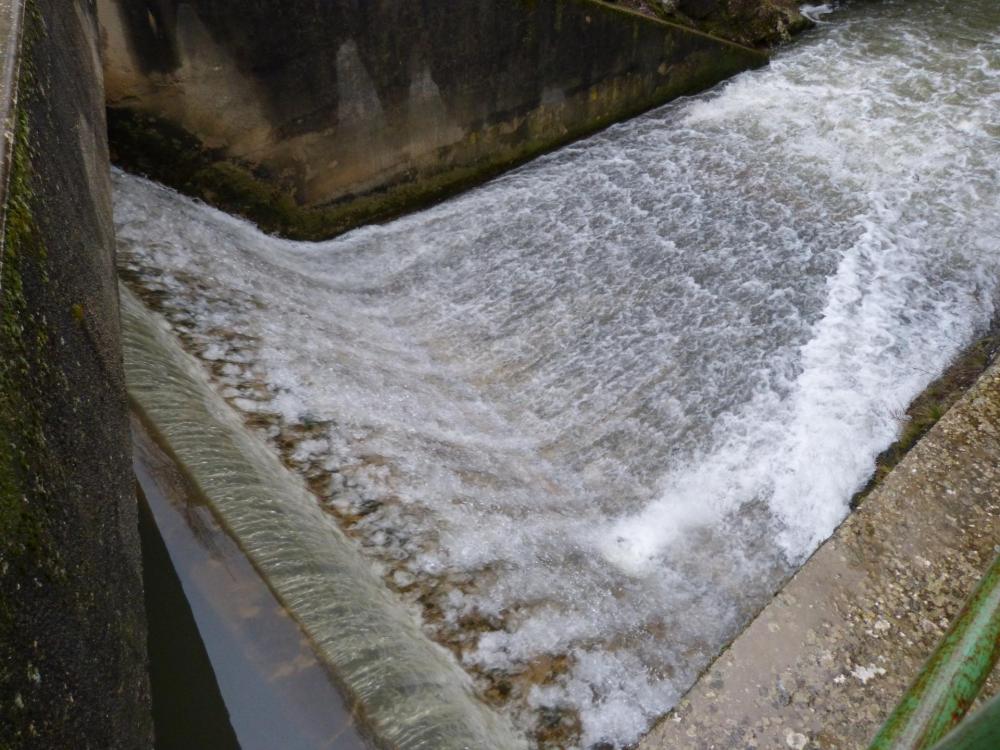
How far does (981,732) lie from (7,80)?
258cm

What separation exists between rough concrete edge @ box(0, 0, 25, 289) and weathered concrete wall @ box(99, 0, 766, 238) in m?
2.14

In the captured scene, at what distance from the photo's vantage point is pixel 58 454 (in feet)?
5.53

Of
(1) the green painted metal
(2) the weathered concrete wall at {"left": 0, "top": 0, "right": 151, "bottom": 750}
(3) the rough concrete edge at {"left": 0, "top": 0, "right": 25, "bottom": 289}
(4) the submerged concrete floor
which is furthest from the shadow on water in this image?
(1) the green painted metal

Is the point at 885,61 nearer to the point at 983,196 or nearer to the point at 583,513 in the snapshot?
the point at 983,196

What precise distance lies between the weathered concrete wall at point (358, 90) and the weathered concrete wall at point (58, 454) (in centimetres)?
212

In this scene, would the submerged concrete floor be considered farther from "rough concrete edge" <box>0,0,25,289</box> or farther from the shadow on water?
"rough concrete edge" <box>0,0,25,289</box>

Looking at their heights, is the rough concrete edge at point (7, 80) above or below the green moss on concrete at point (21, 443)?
above

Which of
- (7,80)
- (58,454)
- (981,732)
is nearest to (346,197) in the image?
(7,80)

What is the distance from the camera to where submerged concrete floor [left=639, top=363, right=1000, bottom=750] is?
2.13m

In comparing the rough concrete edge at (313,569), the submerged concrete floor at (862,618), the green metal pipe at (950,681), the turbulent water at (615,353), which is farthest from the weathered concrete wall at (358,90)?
the green metal pipe at (950,681)

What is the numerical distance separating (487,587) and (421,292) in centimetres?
253

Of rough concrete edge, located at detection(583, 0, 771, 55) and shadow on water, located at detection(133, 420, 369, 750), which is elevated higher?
rough concrete edge, located at detection(583, 0, 771, 55)

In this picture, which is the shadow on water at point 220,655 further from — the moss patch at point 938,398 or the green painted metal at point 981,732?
the moss patch at point 938,398

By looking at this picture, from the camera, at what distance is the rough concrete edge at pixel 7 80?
71.5 inches
